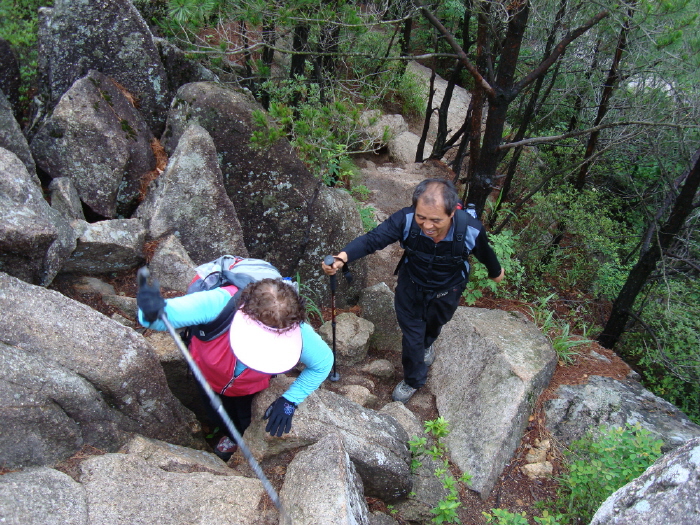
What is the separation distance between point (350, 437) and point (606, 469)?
1.78 metres

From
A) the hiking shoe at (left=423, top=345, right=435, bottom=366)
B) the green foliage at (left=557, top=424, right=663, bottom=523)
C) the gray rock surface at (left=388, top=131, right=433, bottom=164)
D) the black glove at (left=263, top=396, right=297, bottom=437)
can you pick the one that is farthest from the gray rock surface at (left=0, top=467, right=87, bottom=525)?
the gray rock surface at (left=388, top=131, right=433, bottom=164)

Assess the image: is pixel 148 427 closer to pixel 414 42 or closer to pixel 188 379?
pixel 188 379

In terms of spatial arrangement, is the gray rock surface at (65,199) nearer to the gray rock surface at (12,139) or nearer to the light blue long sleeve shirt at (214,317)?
the gray rock surface at (12,139)

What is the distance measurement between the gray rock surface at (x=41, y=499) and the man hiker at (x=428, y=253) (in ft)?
7.37

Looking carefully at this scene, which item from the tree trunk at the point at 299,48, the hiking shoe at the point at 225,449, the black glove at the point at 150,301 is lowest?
the hiking shoe at the point at 225,449

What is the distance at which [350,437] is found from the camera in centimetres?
346

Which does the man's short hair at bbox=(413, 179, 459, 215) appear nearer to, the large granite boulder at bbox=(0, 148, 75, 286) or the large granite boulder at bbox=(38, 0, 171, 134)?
the large granite boulder at bbox=(0, 148, 75, 286)

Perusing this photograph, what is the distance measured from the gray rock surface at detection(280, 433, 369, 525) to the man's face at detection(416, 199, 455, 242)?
1.69 meters

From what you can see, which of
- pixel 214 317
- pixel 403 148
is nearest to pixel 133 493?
pixel 214 317

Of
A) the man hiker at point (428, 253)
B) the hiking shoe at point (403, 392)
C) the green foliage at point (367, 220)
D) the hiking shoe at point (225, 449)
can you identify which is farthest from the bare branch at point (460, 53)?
the hiking shoe at point (225, 449)

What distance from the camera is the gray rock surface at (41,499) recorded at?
2.35 metres

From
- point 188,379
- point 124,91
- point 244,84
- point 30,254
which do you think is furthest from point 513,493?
point 244,84

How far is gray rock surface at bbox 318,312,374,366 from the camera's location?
17.1ft

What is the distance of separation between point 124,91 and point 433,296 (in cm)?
436
